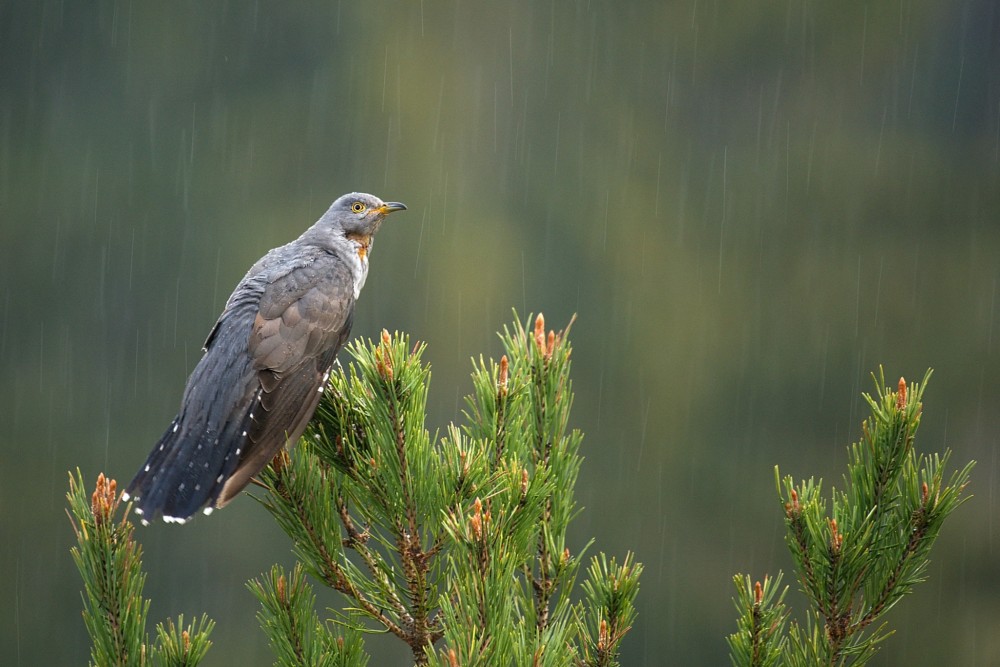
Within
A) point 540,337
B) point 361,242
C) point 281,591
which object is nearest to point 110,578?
point 281,591

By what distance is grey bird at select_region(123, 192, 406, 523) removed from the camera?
2.62m

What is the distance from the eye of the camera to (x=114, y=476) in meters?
14.5

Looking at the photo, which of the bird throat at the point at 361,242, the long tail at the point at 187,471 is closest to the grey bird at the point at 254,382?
the long tail at the point at 187,471

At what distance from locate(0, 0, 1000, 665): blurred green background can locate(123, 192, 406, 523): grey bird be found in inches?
458

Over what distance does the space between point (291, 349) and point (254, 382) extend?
0.54 ft

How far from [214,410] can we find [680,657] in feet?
45.5

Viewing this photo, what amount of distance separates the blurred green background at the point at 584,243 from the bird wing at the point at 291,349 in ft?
38.1

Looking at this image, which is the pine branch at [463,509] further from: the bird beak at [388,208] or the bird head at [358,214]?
the bird beak at [388,208]

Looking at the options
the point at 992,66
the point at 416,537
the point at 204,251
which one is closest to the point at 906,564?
the point at 416,537

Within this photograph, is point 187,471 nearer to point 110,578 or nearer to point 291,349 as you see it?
point 291,349

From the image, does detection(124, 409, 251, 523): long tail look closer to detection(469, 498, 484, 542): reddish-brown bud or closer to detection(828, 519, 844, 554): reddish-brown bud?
detection(469, 498, 484, 542): reddish-brown bud

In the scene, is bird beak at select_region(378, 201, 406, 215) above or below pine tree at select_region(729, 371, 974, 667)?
above

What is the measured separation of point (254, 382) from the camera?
301cm

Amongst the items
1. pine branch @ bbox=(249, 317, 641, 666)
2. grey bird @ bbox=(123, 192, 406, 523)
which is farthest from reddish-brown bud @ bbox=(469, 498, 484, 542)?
grey bird @ bbox=(123, 192, 406, 523)
